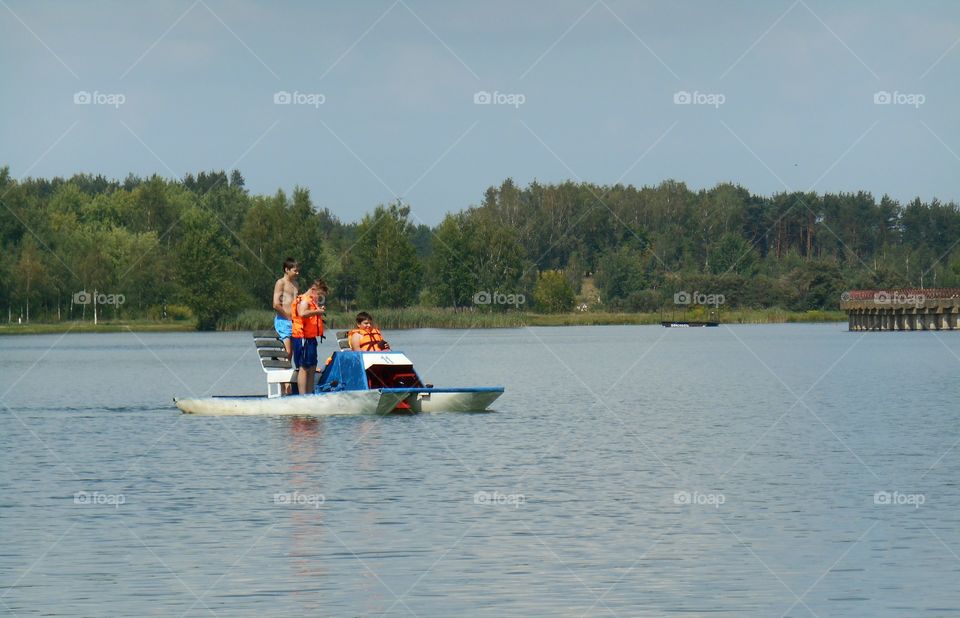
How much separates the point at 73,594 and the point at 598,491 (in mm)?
10322

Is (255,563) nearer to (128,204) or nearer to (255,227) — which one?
(255,227)

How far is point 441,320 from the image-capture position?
136 meters

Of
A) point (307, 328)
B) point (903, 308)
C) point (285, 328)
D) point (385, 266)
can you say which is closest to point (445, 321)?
point (385, 266)

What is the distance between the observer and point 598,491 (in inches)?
985

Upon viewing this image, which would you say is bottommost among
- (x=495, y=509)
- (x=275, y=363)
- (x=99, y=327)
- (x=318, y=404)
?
(x=495, y=509)

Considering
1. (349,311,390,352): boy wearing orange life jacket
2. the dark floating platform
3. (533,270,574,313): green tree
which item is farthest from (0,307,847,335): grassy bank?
(349,311,390,352): boy wearing orange life jacket

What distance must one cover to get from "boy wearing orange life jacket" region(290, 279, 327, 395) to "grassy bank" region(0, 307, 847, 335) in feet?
301

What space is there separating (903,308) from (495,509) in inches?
4501

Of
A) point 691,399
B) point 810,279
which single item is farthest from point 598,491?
point 810,279

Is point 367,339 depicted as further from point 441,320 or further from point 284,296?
point 441,320

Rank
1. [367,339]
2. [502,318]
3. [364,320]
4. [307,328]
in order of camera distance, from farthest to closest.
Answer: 1. [502,318]
2. [367,339]
3. [364,320]
4. [307,328]

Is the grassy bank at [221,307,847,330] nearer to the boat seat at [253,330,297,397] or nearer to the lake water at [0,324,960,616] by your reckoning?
the lake water at [0,324,960,616]

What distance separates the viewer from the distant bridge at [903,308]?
128875 millimetres

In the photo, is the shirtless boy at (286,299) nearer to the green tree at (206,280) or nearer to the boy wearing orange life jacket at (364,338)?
the boy wearing orange life jacket at (364,338)
